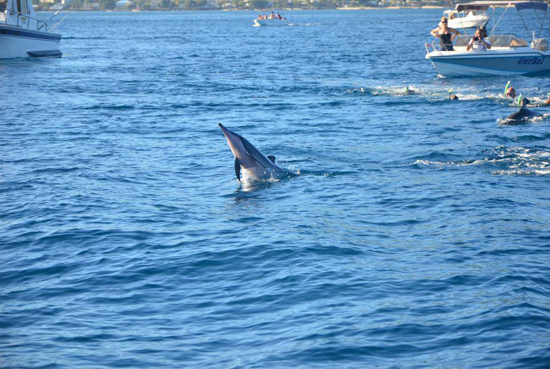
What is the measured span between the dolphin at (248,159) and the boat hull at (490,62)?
857 inches

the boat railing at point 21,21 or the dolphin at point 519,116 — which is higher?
the boat railing at point 21,21

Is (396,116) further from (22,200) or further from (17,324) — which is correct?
(17,324)

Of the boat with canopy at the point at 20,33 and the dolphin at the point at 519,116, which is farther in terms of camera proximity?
the boat with canopy at the point at 20,33

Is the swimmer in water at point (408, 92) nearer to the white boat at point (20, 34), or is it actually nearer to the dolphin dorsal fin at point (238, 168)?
the dolphin dorsal fin at point (238, 168)

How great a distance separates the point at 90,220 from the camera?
14227 millimetres

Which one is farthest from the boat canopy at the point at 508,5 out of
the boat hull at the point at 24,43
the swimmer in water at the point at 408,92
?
the boat hull at the point at 24,43

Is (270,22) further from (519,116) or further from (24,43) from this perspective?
(519,116)

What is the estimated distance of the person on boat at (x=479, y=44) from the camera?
35.5 metres

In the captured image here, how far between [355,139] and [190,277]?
12.1 m

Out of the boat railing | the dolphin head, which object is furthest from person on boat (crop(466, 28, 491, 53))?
the boat railing

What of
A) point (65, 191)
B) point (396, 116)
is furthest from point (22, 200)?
point (396, 116)

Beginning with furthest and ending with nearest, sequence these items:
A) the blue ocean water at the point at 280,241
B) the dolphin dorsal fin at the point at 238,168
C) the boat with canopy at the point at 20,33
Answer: the boat with canopy at the point at 20,33, the dolphin dorsal fin at the point at 238,168, the blue ocean water at the point at 280,241

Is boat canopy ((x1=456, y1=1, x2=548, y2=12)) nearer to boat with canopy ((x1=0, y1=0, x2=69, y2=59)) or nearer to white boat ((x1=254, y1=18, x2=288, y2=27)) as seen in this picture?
boat with canopy ((x1=0, y1=0, x2=69, y2=59))

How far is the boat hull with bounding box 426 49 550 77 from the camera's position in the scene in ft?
118
